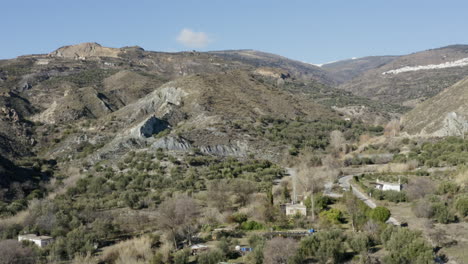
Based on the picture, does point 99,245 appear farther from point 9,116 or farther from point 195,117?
point 9,116

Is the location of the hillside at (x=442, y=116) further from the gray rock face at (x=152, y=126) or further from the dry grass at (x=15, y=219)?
the dry grass at (x=15, y=219)

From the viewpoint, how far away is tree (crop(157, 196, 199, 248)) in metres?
27.1

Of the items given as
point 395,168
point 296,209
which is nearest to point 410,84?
point 395,168

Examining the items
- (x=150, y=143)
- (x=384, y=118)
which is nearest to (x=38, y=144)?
(x=150, y=143)

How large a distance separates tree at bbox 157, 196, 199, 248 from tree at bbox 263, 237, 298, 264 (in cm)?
628

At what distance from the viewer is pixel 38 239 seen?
87.3 ft

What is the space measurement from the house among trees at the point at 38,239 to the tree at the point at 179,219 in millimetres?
6705

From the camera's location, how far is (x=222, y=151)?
5675 cm

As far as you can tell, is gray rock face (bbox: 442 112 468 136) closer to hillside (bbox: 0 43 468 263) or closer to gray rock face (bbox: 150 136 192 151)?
hillside (bbox: 0 43 468 263)

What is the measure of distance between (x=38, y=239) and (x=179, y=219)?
8.46 metres

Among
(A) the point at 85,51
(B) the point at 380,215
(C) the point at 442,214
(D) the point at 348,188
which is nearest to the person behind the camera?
(C) the point at 442,214

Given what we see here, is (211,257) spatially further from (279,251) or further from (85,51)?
(85,51)

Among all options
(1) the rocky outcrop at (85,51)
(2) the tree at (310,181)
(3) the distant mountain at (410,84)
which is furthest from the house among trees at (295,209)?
(1) the rocky outcrop at (85,51)

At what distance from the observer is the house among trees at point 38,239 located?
26.4 meters
